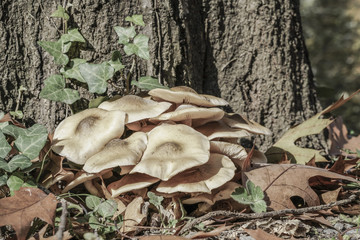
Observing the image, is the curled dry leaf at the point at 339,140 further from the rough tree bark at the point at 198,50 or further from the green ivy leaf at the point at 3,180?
the green ivy leaf at the point at 3,180

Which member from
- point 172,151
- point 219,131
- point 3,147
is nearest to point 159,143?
point 172,151

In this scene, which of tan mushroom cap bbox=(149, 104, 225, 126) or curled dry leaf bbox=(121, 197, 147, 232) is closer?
curled dry leaf bbox=(121, 197, 147, 232)

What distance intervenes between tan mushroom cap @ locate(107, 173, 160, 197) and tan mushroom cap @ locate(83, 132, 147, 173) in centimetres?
11

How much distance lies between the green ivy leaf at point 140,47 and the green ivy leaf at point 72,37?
313mm

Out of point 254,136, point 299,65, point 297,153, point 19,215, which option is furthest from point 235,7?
point 19,215

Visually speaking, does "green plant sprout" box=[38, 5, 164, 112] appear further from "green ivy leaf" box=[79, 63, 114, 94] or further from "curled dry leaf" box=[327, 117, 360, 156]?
"curled dry leaf" box=[327, 117, 360, 156]

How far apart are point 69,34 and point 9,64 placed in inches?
18.8

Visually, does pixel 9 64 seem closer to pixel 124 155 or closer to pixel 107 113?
pixel 107 113

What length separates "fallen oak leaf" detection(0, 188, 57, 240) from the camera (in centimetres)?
188

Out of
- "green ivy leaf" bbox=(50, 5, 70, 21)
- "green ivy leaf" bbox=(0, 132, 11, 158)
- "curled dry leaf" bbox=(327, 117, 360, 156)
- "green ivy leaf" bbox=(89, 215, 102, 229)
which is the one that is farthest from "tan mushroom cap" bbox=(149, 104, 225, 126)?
"curled dry leaf" bbox=(327, 117, 360, 156)

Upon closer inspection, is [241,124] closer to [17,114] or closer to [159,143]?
[159,143]

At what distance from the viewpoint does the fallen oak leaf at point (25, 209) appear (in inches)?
73.9

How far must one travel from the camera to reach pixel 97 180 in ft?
8.21

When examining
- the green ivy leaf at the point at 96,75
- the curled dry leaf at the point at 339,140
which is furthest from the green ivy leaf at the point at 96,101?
the curled dry leaf at the point at 339,140
